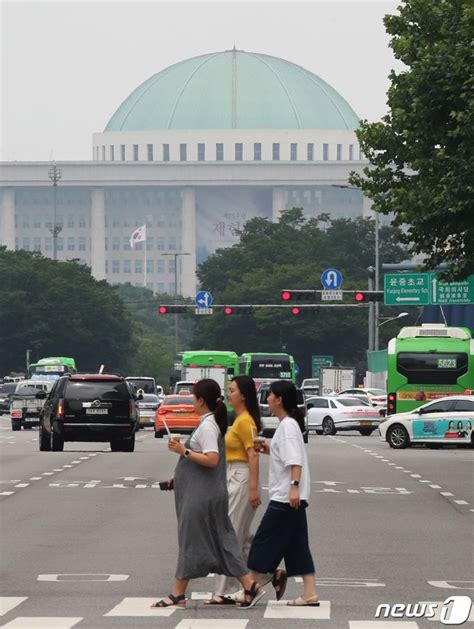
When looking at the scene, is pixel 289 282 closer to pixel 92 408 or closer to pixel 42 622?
pixel 92 408

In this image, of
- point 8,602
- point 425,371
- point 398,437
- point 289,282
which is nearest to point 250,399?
point 8,602

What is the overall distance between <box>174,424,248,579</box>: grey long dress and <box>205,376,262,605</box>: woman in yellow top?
0.33m

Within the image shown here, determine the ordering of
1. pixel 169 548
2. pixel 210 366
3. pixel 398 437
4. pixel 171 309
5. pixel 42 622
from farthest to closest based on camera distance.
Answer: pixel 171 309
pixel 210 366
pixel 398 437
pixel 169 548
pixel 42 622

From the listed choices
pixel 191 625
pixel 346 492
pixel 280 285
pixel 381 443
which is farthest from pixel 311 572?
pixel 280 285

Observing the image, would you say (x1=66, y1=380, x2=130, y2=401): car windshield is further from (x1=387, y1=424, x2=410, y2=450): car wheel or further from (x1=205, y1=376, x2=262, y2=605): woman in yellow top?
(x1=205, y1=376, x2=262, y2=605): woman in yellow top

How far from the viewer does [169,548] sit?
1841 cm

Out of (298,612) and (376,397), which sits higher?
(376,397)

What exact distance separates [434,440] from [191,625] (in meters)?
35.6

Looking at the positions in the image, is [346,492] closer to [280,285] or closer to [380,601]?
[380,601]

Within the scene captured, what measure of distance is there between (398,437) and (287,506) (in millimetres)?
35110

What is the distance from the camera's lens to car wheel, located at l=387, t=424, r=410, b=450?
48.5 meters

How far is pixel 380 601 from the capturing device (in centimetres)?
1391

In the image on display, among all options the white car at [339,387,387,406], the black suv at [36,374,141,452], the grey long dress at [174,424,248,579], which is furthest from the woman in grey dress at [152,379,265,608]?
the white car at [339,387,387,406]

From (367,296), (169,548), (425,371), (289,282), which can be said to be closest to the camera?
(169,548)
